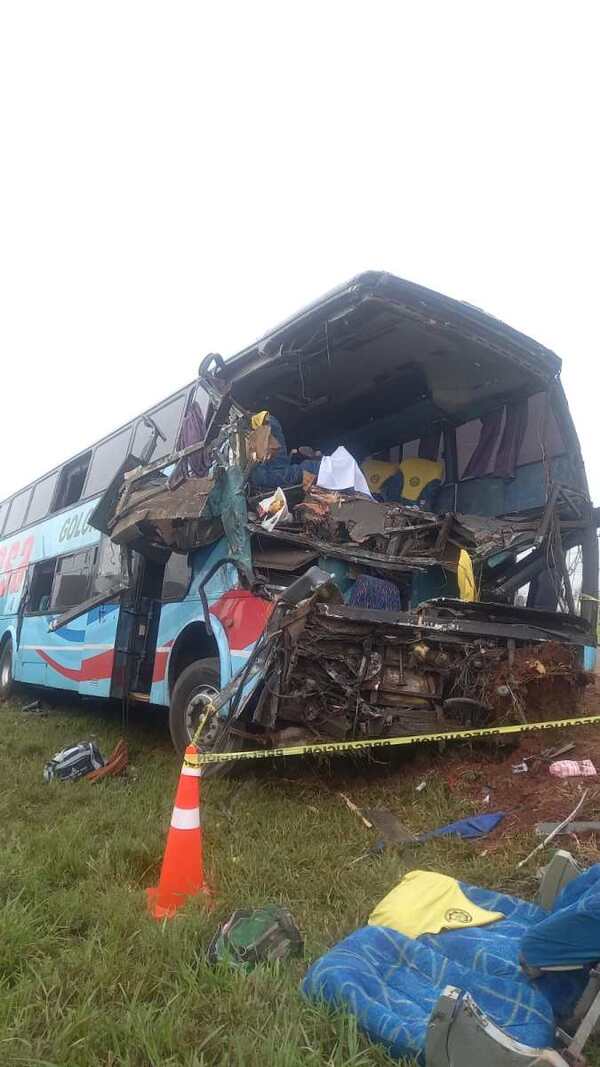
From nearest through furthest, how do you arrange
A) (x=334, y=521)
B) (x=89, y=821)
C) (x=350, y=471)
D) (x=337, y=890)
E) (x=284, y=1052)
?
(x=284, y=1052) → (x=337, y=890) → (x=89, y=821) → (x=334, y=521) → (x=350, y=471)

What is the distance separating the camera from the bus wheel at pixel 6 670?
10594 mm

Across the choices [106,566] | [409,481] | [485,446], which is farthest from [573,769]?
[106,566]

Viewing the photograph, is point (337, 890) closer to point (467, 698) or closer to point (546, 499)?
point (467, 698)

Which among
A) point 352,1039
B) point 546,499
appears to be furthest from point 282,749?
point 546,499

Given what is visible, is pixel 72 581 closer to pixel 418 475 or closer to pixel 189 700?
pixel 189 700

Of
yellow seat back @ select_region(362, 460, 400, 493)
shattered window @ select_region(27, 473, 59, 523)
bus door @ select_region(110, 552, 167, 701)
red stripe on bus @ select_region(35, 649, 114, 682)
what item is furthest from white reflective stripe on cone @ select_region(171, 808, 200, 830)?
shattered window @ select_region(27, 473, 59, 523)

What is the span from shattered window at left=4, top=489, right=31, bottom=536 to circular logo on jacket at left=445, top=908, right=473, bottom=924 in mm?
9833

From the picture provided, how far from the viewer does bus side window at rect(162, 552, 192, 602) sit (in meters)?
5.46

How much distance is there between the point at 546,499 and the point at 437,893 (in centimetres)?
330

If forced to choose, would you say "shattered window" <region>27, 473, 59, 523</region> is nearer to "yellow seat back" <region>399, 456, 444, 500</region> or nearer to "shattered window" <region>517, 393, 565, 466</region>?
"yellow seat back" <region>399, 456, 444, 500</region>

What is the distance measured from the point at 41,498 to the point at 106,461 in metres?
2.61

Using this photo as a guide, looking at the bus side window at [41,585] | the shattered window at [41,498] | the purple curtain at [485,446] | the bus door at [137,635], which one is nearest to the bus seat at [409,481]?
the purple curtain at [485,446]

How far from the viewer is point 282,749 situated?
409 cm

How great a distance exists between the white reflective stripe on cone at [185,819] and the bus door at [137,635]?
3501 mm
